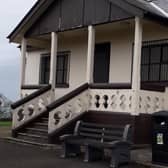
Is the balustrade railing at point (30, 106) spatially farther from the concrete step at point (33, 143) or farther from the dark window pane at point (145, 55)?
the dark window pane at point (145, 55)

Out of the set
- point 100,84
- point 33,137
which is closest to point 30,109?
point 33,137

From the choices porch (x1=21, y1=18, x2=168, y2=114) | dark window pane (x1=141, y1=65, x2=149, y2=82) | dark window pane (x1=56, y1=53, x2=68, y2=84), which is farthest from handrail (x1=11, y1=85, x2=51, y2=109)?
dark window pane (x1=141, y1=65, x2=149, y2=82)

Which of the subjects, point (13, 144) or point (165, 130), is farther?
point (13, 144)

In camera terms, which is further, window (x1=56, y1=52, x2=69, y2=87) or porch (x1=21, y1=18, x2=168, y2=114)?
window (x1=56, y1=52, x2=69, y2=87)

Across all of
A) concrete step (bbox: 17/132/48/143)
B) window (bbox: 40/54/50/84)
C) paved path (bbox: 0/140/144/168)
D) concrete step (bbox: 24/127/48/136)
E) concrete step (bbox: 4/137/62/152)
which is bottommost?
paved path (bbox: 0/140/144/168)

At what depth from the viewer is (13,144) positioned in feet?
48.5

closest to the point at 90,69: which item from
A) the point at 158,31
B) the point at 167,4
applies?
the point at 158,31

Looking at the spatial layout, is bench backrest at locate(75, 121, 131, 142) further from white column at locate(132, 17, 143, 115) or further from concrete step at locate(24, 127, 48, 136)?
concrete step at locate(24, 127, 48, 136)

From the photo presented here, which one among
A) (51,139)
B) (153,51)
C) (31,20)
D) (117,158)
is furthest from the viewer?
(31,20)

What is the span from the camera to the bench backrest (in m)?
11.1

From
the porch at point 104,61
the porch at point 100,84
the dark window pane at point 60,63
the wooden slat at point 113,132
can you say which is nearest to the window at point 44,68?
the porch at point 104,61

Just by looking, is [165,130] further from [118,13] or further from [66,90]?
[66,90]

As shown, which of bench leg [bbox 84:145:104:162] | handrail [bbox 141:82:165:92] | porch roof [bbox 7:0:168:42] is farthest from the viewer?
handrail [bbox 141:82:165:92]

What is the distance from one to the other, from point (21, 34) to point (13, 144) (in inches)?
214
